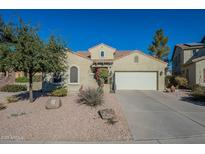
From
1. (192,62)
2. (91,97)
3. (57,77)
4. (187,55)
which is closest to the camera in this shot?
(91,97)

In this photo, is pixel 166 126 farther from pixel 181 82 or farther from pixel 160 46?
pixel 160 46

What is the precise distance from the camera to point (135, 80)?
18.6 meters

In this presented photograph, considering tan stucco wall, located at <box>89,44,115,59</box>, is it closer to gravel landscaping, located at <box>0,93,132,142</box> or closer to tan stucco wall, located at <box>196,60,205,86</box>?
tan stucco wall, located at <box>196,60,205,86</box>

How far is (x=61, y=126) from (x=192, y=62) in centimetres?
1750

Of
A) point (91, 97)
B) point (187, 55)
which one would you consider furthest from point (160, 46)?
point (91, 97)

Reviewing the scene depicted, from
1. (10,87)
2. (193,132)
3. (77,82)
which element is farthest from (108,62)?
(193,132)

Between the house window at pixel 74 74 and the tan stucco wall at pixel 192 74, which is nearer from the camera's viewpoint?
the house window at pixel 74 74

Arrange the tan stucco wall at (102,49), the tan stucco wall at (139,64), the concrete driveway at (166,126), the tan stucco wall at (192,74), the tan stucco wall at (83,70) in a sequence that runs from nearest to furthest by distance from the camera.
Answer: the concrete driveway at (166,126) → the tan stucco wall at (83,70) → the tan stucco wall at (192,74) → the tan stucco wall at (139,64) → the tan stucco wall at (102,49)

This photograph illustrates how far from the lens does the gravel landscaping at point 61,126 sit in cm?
536

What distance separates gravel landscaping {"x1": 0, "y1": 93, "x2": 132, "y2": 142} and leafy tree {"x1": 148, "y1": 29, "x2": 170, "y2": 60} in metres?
28.8

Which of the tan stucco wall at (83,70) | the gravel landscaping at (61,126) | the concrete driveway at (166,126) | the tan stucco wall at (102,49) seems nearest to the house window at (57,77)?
the tan stucco wall at (83,70)

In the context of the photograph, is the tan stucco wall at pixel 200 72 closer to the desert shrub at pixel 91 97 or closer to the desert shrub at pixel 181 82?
the desert shrub at pixel 181 82

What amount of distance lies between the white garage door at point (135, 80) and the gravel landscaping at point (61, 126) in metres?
10.2
